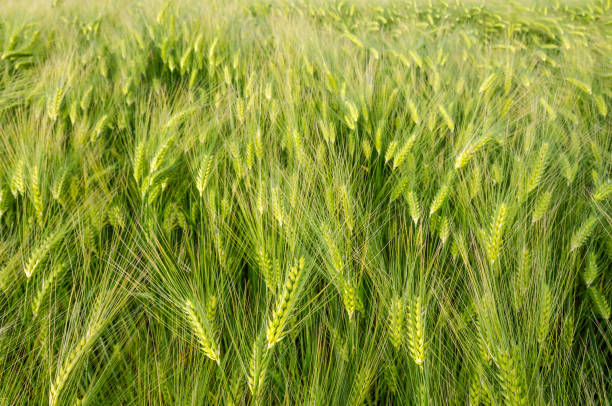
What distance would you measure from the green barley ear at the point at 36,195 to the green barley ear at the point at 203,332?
A: 0.48m

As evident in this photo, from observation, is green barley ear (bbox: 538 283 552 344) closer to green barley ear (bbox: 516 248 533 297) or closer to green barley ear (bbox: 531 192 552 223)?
green barley ear (bbox: 516 248 533 297)

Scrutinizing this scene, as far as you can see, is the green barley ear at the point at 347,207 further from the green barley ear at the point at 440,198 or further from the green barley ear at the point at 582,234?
the green barley ear at the point at 582,234

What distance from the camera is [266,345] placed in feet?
2.17

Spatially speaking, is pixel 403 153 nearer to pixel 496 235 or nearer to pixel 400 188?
pixel 400 188

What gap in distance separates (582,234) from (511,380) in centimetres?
46

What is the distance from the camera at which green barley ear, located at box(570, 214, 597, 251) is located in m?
0.86

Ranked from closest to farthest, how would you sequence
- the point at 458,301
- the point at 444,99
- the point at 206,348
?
1. the point at 206,348
2. the point at 458,301
3. the point at 444,99

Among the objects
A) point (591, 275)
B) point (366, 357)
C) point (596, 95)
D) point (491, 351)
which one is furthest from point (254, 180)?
point (596, 95)

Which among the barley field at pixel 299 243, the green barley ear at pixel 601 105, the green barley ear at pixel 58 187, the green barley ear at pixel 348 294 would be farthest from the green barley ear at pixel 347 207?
the green barley ear at pixel 601 105

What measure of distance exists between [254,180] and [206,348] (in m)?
0.45

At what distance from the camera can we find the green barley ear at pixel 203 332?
0.65 metres

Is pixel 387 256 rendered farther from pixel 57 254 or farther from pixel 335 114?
pixel 57 254

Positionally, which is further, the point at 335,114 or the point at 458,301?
the point at 335,114

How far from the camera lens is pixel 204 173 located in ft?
3.05
